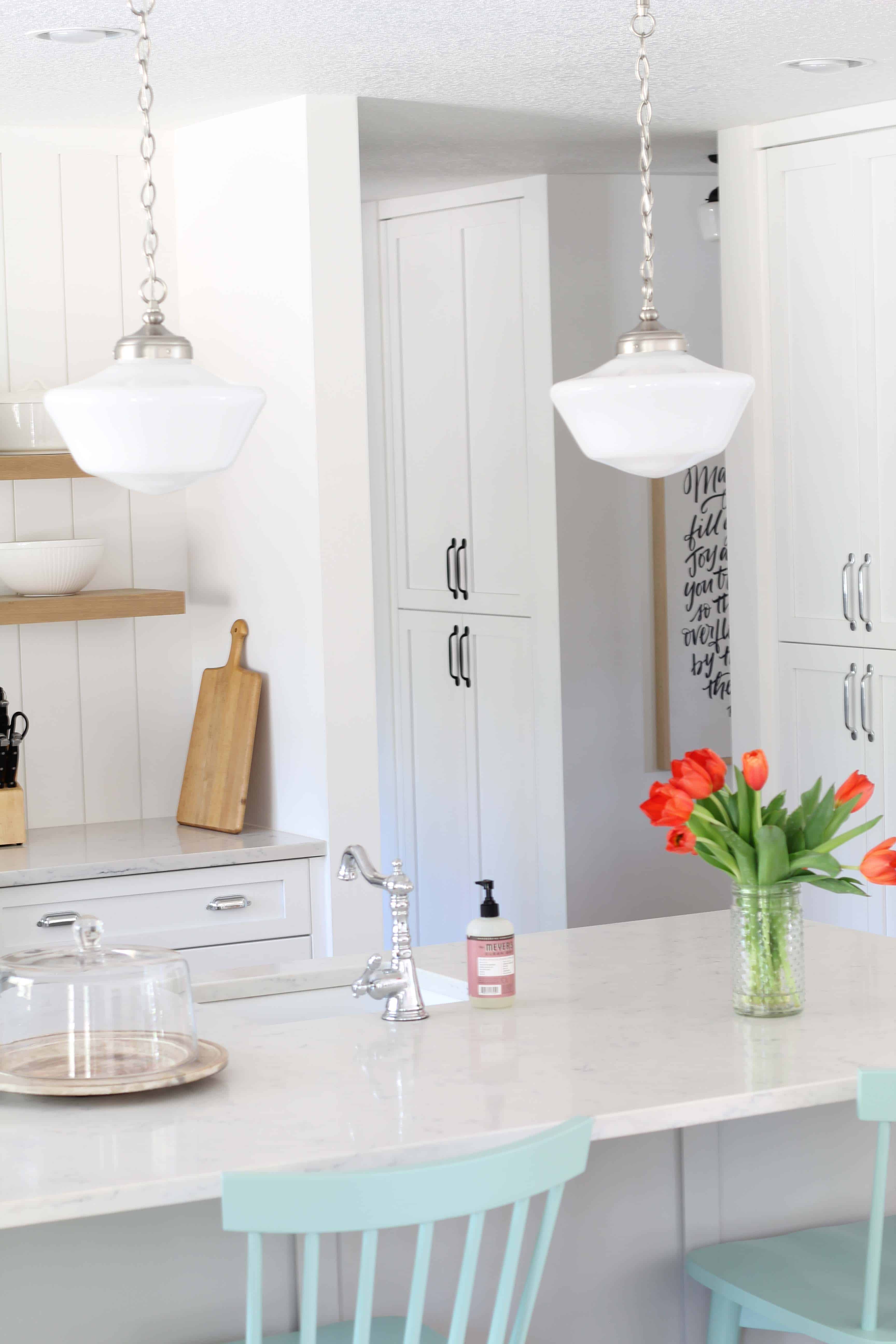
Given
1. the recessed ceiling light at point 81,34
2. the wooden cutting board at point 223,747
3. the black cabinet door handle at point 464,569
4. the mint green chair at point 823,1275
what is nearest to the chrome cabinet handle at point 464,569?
the black cabinet door handle at point 464,569

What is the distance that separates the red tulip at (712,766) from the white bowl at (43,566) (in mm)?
2026

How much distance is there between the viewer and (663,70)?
3.71 m

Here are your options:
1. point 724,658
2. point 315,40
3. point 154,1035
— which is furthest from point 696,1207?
point 724,658

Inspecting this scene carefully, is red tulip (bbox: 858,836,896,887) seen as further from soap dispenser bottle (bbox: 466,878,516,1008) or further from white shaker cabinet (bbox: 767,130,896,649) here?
white shaker cabinet (bbox: 767,130,896,649)

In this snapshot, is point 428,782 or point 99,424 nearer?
point 99,424

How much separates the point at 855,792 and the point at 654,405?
0.76 meters

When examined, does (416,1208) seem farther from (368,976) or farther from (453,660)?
(453,660)

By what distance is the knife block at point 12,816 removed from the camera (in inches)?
153

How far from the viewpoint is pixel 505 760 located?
5227 mm

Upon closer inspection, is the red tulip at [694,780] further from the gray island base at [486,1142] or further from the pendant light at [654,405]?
the pendant light at [654,405]

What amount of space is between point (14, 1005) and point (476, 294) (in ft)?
11.5

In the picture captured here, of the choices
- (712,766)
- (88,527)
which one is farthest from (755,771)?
(88,527)

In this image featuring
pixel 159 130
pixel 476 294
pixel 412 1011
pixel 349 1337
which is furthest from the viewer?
pixel 476 294

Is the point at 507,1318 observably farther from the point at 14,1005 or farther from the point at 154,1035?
the point at 14,1005
